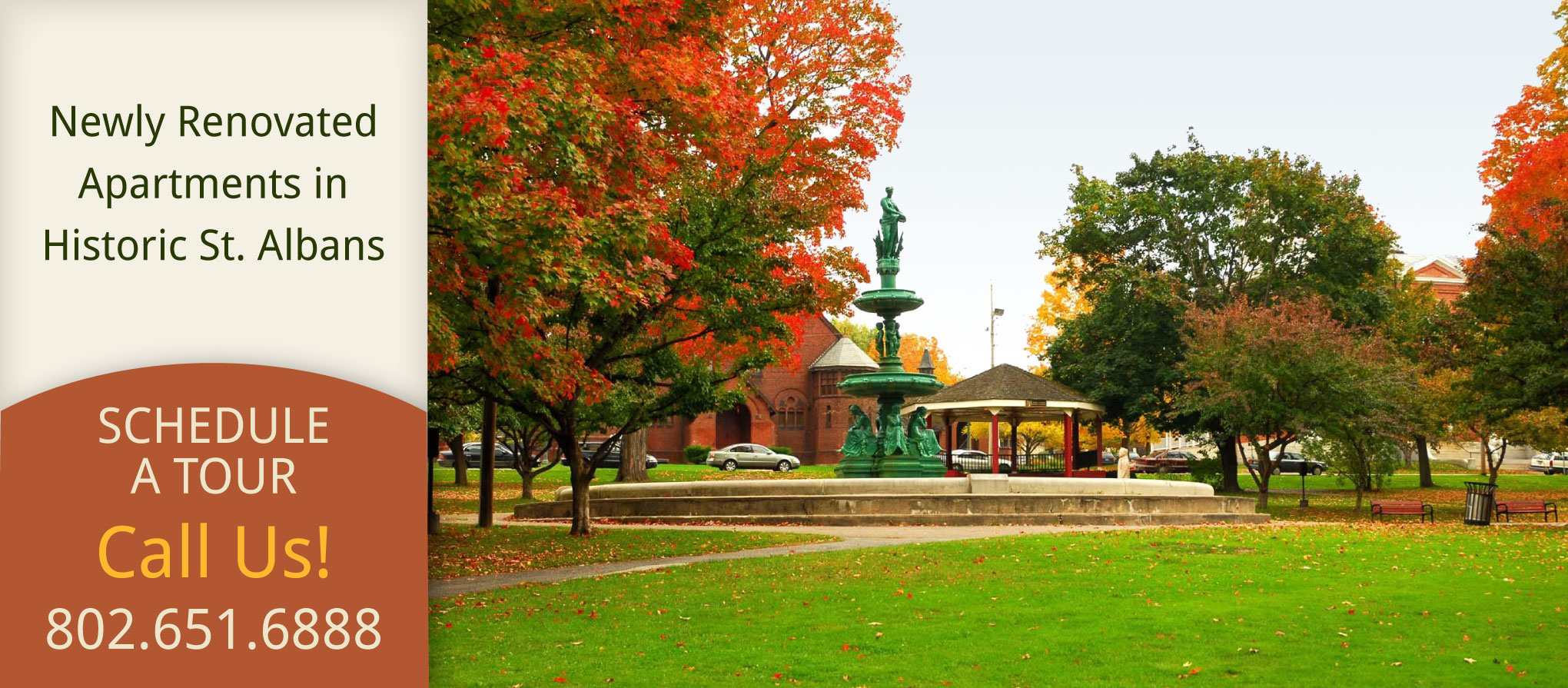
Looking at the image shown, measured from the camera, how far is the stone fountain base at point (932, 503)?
72.0ft

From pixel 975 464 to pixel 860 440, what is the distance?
19.6m

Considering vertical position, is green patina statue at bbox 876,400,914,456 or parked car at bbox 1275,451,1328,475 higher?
green patina statue at bbox 876,400,914,456

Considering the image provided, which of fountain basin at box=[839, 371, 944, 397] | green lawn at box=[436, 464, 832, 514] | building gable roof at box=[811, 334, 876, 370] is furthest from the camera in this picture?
building gable roof at box=[811, 334, 876, 370]

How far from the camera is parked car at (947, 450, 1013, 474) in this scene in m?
42.5

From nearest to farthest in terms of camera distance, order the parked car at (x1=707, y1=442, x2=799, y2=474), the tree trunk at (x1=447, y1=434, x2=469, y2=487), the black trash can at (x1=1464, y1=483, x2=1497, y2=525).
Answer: the black trash can at (x1=1464, y1=483, x2=1497, y2=525) < the tree trunk at (x1=447, y1=434, x2=469, y2=487) < the parked car at (x1=707, y1=442, x2=799, y2=474)

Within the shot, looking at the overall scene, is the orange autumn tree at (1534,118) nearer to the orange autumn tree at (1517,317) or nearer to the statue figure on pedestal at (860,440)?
the orange autumn tree at (1517,317)

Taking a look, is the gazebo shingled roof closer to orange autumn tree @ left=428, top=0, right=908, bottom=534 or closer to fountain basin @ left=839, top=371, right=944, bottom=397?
fountain basin @ left=839, top=371, right=944, bottom=397

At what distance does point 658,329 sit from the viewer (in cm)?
1972

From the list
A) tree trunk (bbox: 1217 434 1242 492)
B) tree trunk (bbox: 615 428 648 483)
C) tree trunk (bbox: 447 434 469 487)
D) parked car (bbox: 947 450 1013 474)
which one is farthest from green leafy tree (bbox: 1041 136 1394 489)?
tree trunk (bbox: 447 434 469 487)

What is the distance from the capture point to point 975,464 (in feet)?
151

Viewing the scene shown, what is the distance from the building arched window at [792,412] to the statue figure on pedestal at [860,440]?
119 ft

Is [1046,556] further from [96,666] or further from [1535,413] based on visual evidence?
[1535,413]

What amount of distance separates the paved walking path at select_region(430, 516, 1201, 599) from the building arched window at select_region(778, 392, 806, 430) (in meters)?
39.0

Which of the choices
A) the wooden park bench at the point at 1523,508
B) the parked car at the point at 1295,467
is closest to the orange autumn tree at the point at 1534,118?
the wooden park bench at the point at 1523,508
